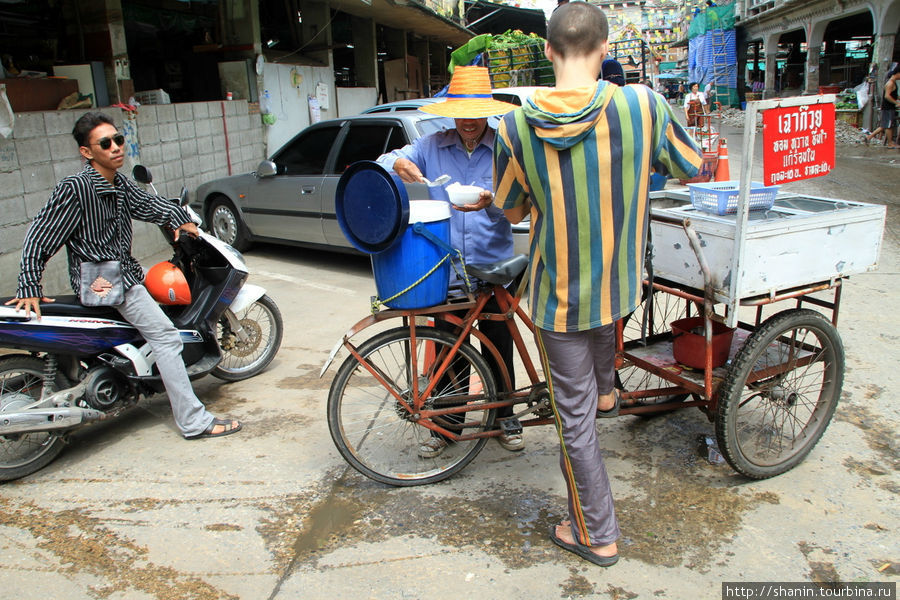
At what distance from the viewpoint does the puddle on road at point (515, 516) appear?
2590 mm

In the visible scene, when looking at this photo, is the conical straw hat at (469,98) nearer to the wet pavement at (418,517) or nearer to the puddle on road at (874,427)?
the wet pavement at (418,517)

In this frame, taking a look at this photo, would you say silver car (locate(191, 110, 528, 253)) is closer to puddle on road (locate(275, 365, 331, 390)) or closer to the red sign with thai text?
puddle on road (locate(275, 365, 331, 390))

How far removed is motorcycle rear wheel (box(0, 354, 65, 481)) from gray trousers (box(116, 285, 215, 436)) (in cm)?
50

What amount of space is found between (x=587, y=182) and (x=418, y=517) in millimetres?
1551

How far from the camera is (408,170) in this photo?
305cm

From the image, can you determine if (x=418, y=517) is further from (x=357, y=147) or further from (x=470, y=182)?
(x=357, y=147)

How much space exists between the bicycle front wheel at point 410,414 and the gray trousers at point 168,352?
810 millimetres

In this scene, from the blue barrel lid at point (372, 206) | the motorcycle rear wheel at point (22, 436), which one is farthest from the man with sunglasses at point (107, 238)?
the blue barrel lid at point (372, 206)

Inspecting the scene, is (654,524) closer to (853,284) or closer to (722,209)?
(722,209)

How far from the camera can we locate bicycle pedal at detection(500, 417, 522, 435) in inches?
115

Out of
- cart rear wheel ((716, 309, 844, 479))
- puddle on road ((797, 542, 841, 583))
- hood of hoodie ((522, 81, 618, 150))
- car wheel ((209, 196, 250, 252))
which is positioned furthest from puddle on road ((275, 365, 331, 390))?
car wheel ((209, 196, 250, 252))

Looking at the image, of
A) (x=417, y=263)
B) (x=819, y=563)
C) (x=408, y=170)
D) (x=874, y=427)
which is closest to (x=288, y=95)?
(x=408, y=170)

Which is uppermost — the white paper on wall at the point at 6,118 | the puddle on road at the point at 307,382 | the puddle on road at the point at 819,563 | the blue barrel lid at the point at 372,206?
the white paper on wall at the point at 6,118

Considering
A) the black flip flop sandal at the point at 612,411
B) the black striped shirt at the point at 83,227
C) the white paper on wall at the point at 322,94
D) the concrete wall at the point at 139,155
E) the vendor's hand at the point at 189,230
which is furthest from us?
the white paper on wall at the point at 322,94
